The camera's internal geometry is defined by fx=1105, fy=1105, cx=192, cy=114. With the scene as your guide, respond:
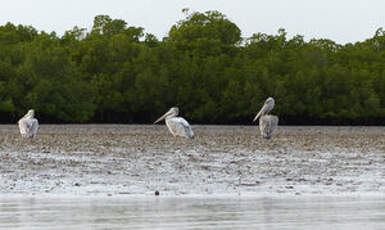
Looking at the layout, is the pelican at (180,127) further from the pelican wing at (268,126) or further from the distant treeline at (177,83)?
the distant treeline at (177,83)

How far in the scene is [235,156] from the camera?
23.2 m

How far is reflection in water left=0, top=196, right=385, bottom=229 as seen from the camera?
1020cm

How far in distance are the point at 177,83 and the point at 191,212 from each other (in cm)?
7594

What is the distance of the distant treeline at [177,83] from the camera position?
7725cm

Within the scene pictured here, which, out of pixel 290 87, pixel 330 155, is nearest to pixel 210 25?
pixel 290 87

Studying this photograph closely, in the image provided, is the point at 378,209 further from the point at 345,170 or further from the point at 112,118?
the point at 112,118

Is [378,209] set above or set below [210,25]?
below

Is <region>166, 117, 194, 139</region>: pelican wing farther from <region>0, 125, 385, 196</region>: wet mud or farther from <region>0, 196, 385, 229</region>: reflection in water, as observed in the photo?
<region>0, 196, 385, 229</region>: reflection in water

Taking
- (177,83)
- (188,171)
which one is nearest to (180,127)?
(188,171)

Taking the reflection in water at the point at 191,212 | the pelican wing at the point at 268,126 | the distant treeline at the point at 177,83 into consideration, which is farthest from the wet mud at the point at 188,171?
the distant treeline at the point at 177,83

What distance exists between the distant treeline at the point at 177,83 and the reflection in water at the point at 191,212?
61214 mm

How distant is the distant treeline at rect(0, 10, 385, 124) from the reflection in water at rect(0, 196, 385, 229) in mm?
61214

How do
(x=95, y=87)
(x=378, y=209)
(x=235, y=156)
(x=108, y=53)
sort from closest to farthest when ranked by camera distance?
(x=378, y=209)
(x=235, y=156)
(x=95, y=87)
(x=108, y=53)

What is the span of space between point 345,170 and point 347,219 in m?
8.05
